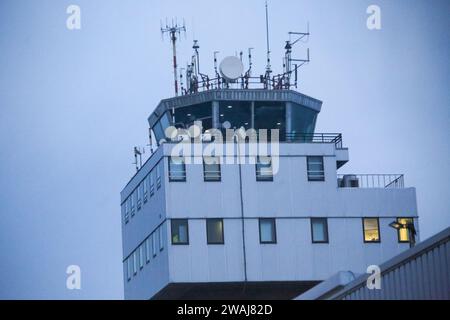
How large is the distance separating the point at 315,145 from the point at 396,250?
5.97 metres

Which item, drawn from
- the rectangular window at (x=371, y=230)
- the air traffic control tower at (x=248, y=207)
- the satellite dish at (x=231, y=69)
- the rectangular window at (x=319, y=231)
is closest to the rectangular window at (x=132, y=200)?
the air traffic control tower at (x=248, y=207)

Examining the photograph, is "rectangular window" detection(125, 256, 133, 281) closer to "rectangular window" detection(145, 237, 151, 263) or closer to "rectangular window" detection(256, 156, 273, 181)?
"rectangular window" detection(145, 237, 151, 263)

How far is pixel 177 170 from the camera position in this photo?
223ft

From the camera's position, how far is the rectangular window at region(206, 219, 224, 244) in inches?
2689

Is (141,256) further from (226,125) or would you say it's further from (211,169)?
(226,125)

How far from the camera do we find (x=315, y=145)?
7069cm

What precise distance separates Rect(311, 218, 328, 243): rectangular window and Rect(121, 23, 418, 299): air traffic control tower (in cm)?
4

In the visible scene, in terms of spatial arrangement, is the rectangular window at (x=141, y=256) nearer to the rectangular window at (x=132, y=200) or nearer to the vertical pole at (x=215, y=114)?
the rectangular window at (x=132, y=200)

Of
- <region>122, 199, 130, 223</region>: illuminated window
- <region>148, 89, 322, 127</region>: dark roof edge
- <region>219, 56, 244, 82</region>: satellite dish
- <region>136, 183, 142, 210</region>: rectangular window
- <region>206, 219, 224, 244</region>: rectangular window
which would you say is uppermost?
<region>219, 56, 244, 82</region>: satellite dish

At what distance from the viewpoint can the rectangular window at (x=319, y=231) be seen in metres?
69.9

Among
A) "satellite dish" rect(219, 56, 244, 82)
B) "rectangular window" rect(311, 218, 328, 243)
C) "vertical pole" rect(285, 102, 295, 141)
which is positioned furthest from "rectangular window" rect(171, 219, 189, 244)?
"satellite dish" rect(219, 56, 244, 82)

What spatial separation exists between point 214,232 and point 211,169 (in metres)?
2.79
